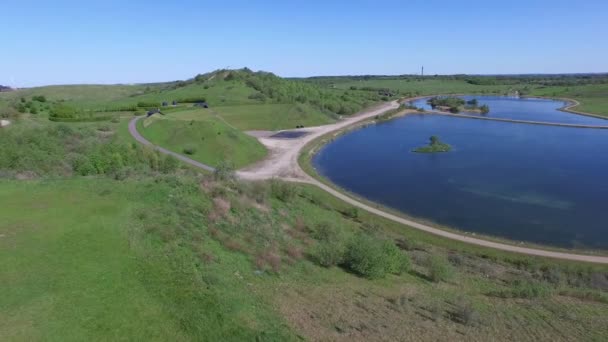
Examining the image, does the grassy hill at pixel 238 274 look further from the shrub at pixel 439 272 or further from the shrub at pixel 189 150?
the shrub at pixel 189 150

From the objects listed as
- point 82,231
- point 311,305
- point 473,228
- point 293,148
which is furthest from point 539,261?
point 293,148

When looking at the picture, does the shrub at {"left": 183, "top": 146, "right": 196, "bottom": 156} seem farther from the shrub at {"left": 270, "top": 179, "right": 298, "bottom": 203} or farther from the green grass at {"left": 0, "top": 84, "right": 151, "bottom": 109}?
the green grass at {"left": 0, "top": 84, "right": 151, "bottom": 109}

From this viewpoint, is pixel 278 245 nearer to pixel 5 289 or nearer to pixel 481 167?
pixel 5 289

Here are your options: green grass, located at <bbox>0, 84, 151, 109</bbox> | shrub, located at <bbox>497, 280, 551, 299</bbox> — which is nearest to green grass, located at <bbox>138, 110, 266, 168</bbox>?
shrub, located at <bbox>497, 280, 551, 299</bbox>

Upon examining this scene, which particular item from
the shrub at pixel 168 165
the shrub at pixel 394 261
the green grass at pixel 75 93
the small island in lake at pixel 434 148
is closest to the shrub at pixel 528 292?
Answer: the shrub at pixel 394 261

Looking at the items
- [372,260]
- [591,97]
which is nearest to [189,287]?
[372,260]

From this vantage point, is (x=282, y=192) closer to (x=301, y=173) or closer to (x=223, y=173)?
(x=223, y=173)
